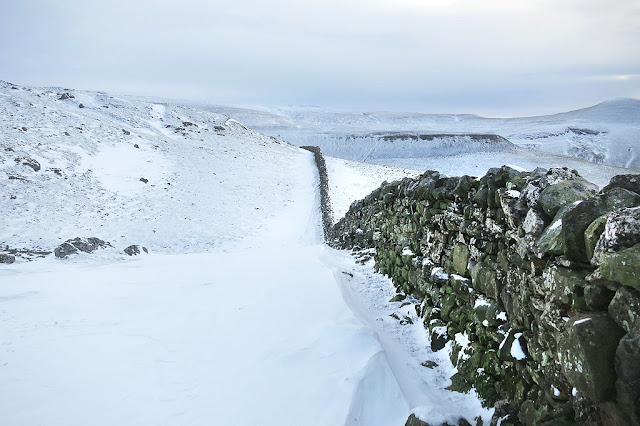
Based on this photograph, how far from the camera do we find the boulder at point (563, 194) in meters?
3.46

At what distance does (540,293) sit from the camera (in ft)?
11.3

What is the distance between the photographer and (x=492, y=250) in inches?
187

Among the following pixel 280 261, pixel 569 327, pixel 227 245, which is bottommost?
pixel 227 245

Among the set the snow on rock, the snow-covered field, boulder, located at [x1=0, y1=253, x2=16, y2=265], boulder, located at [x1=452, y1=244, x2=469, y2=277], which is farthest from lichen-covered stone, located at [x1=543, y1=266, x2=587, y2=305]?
the snow on rock

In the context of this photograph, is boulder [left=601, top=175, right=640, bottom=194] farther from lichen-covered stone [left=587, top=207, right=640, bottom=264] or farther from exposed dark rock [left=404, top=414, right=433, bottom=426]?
exposed dark rock [left=404, top=414, right=433, bottom=426]

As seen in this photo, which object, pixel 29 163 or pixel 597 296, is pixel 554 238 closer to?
pixel 597 296

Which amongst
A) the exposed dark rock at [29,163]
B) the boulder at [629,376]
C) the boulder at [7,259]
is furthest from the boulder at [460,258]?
the exposed dark rock at [29,163]

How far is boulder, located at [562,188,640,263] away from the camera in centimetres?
303

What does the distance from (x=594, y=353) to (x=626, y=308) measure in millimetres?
395

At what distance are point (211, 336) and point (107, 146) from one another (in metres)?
29.8

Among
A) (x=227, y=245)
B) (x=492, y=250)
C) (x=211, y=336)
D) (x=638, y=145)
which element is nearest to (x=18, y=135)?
(x=227, y=245)

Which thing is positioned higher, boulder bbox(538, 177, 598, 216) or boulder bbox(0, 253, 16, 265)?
boulder bbox(538, 177, 598, 216)

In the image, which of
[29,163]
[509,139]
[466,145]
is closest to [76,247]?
[29,163]

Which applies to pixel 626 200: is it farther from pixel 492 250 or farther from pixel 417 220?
pixel 417 220
